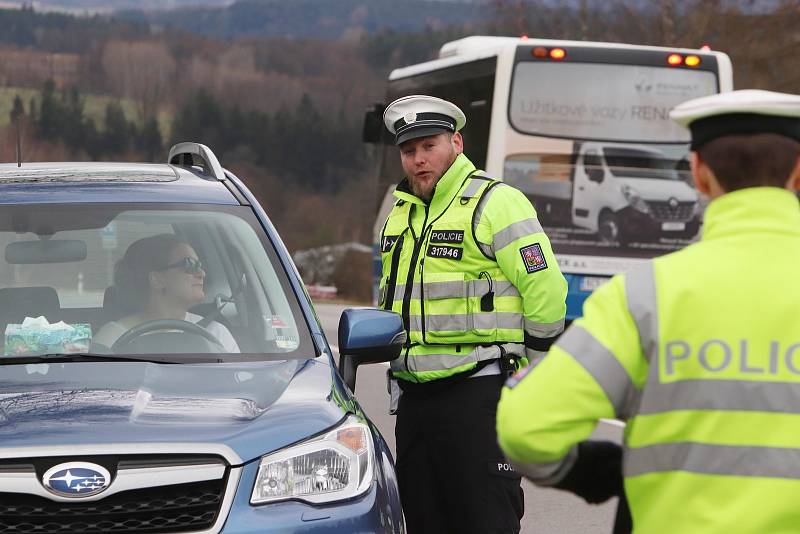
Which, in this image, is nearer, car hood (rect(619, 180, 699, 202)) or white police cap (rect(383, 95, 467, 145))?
white police cap (rect(383, 95, 467, 145))

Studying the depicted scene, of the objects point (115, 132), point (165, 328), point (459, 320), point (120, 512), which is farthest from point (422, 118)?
point (115, 132)

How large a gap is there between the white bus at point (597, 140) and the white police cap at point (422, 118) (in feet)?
31.4

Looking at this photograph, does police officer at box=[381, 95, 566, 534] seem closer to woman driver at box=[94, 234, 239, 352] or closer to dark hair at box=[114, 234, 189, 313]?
woman driver at box=[94, 234, 239, 352]

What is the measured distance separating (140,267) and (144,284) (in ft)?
0.23

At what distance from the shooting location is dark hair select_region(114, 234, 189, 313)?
493cm

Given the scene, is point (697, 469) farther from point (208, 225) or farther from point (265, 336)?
point (208, 225)

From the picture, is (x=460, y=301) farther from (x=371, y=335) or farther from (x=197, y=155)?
(x=197, y=155)

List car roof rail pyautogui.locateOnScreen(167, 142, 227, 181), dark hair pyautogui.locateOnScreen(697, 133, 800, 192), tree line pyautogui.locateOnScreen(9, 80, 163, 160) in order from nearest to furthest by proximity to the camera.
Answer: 1. dark hair pyautogui.locateOnScreen(697, 133, 800, 192)
2. car roof rail pyautogui.locateOnScreen(167, 142, 227, 181)
3. tree line pyautogui.locateOnScreen(9, 80, 163, 160)

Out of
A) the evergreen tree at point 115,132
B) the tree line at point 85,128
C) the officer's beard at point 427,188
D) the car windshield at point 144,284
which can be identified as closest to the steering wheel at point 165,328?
the car windshield at point 144,284

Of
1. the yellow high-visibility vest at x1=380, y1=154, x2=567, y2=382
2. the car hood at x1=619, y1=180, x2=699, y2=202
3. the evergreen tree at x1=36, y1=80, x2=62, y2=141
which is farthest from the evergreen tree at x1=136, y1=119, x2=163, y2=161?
the yellow high-visibility vest at x1=380, y1=154, x2=567, y2=382

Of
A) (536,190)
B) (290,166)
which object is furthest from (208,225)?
(290,166)

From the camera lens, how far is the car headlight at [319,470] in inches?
151

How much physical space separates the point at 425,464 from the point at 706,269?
9.34 feet

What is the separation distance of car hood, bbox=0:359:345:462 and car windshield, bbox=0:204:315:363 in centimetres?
20
